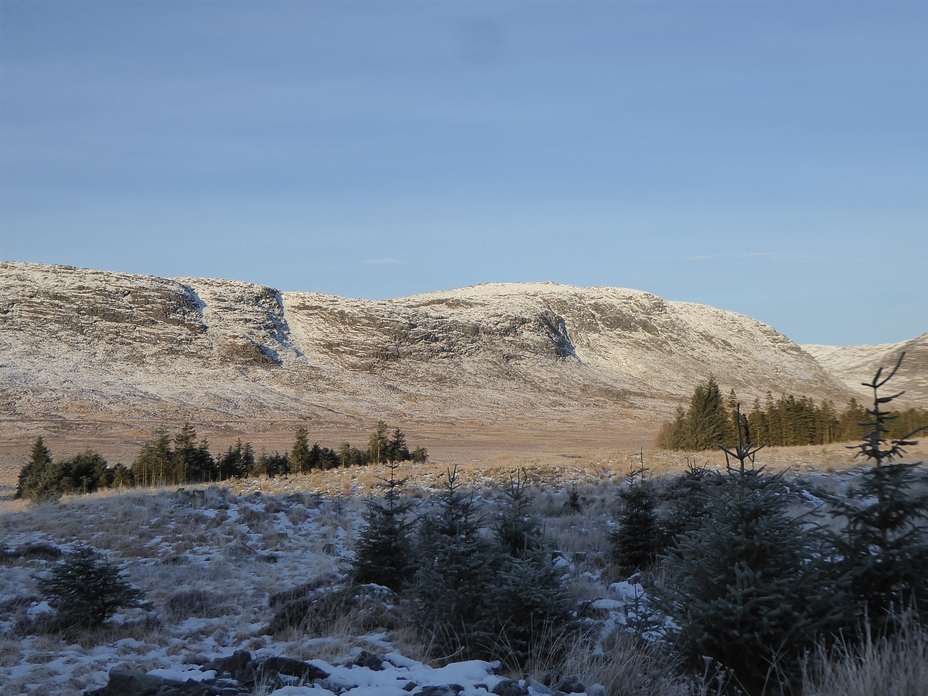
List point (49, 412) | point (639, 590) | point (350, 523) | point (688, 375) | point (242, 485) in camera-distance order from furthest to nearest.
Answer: point (688, 375)
point (49, 412)
point (242, 485)
point (350, 523)
point (639, 590)

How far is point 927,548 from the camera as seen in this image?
4.65 m

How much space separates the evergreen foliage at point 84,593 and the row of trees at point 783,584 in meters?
6.48

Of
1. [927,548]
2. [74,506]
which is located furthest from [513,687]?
[74,506]

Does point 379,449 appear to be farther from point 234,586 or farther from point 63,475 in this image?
point 234,586

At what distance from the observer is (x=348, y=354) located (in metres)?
114

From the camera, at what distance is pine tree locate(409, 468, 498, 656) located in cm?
600

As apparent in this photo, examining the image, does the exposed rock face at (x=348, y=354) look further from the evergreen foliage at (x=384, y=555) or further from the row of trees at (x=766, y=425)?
the evergreen foliage at (x=384, y=555)

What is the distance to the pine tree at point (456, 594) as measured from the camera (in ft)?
19.7

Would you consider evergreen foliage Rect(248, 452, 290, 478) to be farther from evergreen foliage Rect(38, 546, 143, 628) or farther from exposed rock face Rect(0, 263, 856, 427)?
exposed rock face Rect(0, 263, 856, 427)

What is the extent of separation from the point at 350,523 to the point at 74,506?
21.7 ft

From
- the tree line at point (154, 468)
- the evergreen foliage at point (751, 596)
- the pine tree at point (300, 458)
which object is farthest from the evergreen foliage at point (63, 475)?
the evergreen foliage at point (751, 596)

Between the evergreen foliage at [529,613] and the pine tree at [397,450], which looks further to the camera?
the pine tree at [397,450]

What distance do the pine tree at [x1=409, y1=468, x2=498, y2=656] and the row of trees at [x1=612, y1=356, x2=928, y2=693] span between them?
182 cm

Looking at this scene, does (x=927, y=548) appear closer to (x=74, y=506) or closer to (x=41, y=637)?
(x=41, y=637)
